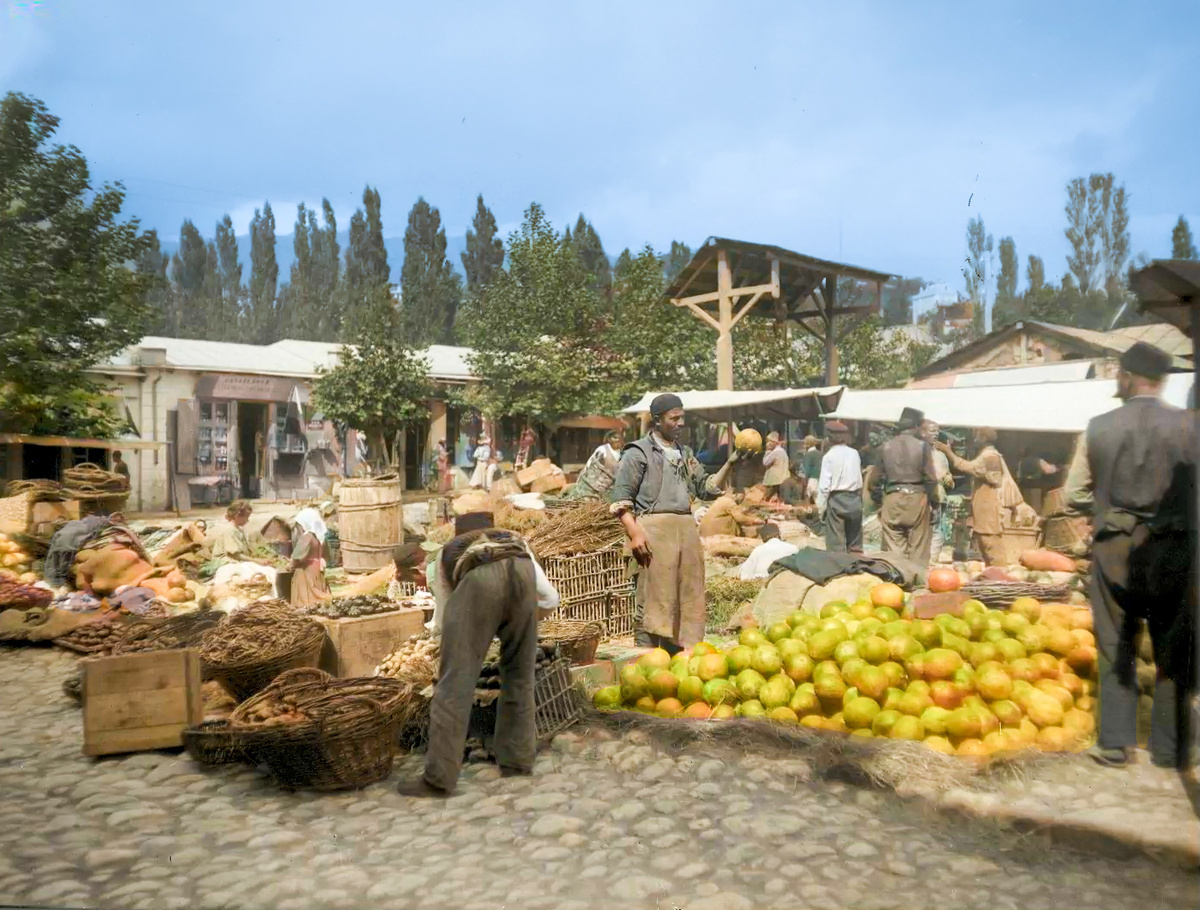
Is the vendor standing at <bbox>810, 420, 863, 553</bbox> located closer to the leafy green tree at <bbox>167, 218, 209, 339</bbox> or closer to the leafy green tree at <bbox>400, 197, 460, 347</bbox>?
the leafy green tree at <bbox>400, 197, 460, 347</bbox>

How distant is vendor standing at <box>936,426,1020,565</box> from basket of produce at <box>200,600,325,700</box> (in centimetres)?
692

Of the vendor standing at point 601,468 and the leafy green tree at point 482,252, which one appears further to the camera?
the vendor standing at point 601,468

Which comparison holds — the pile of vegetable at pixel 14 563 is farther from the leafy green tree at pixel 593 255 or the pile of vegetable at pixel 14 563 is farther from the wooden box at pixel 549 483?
the leafy green tree at pixel 593 255

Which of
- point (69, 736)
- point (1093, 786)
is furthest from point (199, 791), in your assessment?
point (1093, 786)

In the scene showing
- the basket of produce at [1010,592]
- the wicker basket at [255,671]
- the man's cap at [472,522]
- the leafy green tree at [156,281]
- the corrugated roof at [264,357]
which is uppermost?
the leafy green tree at [156,281]

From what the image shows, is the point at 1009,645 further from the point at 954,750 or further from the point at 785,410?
the point at 785,410

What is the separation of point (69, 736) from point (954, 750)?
16.9 ft

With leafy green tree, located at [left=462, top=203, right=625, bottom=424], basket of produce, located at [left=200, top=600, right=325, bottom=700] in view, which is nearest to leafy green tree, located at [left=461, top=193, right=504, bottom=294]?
leafy green tree, located at [left=462, top=203, right=625, bottom=424]

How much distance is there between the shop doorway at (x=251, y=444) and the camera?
8.34m

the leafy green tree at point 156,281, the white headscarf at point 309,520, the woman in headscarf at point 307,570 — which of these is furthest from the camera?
the white headscarf at point 309,520

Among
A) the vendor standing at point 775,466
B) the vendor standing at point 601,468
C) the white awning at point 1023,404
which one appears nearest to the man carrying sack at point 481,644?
the white awning at point 1023,404

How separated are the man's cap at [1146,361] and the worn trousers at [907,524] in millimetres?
5094

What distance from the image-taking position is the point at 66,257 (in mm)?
6391

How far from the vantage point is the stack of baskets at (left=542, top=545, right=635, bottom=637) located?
791cm
